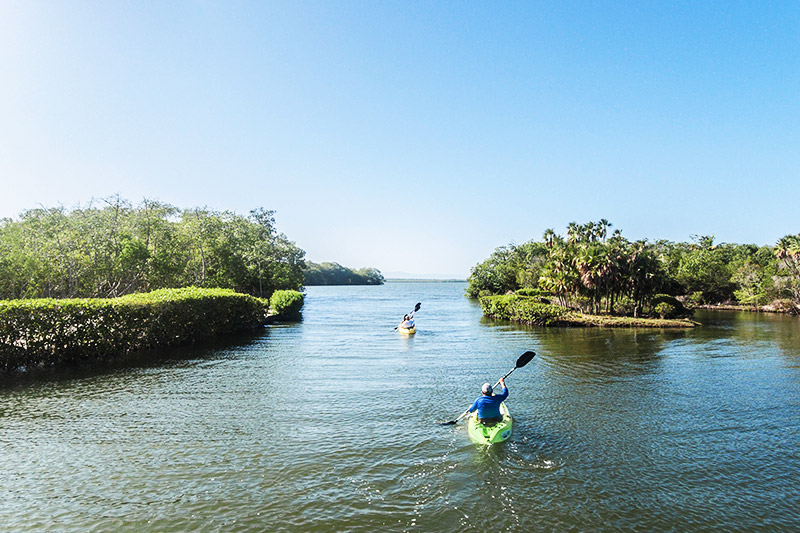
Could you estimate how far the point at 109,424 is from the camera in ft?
39.5

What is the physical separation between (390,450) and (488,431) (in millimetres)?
2339

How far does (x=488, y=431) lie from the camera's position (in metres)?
10.8

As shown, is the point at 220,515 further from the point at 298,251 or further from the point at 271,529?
the point at 298,251

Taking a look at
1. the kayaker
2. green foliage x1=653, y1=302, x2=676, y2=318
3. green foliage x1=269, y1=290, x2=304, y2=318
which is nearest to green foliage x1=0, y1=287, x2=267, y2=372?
green foliage x1=269, y1=290, x2=304, y2=318

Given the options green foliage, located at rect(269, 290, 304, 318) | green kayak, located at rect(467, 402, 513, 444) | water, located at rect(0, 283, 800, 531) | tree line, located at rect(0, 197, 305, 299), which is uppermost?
tree line, located at rect(0, 197, 305, 299)

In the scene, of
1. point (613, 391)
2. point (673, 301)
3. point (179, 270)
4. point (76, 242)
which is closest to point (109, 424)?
point (613, 391)

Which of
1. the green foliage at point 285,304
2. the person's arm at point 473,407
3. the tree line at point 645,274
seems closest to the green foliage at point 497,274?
the tree line at point 645,274

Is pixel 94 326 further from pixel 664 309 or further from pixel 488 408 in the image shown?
pixel 664 309

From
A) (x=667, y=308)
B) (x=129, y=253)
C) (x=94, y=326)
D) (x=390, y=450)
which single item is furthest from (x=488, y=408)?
(x=667, y=308)

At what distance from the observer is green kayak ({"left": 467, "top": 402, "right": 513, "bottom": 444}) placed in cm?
1073

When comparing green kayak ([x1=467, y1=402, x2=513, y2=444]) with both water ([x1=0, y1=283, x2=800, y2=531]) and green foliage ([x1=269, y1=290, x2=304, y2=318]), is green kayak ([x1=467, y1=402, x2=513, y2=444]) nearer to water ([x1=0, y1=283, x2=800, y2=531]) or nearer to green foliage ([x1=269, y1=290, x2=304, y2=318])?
water ([x1=0, y1=283, x2=800, y2=531])

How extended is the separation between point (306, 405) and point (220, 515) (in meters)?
6.46

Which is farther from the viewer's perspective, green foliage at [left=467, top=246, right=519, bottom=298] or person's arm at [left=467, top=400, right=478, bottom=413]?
green foliage at [left=467, top=246, right=519, bottom=298]

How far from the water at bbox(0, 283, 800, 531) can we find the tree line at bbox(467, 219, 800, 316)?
22.1 metres
